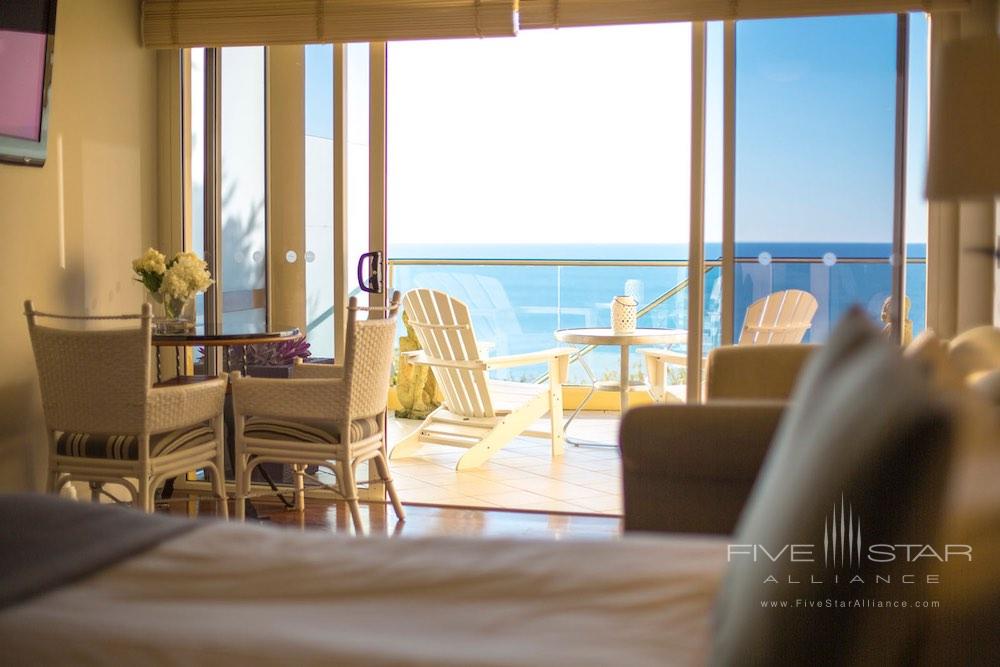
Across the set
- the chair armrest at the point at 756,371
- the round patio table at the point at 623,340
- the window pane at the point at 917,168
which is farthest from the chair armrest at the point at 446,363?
the chair armrest at the point at 756,371

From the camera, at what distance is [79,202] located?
4.58 meters

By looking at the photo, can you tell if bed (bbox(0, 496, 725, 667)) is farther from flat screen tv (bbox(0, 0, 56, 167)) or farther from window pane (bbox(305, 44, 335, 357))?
window pane (bbox(305, 44, 335, 357))

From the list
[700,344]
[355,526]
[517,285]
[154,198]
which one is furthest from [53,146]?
[517,285]

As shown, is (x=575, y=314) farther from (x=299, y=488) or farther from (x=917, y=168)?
(x=917, y=168)

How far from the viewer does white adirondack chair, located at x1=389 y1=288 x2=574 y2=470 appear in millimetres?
5754

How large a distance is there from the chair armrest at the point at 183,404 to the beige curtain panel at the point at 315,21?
1.69m

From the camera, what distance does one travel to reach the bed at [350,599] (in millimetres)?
1343

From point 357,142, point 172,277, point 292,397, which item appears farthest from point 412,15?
point 292,397

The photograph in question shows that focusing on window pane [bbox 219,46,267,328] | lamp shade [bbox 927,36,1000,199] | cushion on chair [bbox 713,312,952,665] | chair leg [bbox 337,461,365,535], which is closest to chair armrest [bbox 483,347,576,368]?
window pane [bbox 219,46,267,328]

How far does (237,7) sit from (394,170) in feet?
21.3

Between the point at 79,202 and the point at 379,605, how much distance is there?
11.7 ft

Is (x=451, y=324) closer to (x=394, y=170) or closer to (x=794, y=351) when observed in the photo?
(x=794, y=351)

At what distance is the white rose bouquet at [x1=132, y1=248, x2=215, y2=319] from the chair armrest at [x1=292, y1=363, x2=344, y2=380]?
1.79ft

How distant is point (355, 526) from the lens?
4.21 m
